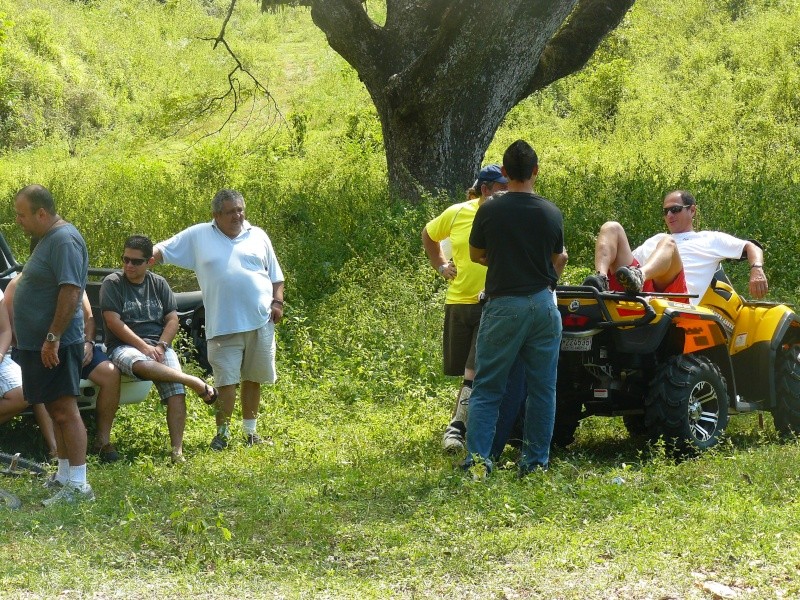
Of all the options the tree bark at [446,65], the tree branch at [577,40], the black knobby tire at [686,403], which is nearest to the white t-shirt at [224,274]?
the black knobby tire at [686,403]

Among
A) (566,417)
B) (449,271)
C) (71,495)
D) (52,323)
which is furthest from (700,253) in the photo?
(71,495)

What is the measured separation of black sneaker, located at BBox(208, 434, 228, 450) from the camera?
7969 millimetres

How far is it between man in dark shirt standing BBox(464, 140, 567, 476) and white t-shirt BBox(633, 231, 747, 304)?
4.24 feet

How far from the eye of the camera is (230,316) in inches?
319

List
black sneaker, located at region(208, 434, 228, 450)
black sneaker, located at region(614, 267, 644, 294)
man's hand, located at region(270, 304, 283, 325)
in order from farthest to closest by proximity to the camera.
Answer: man's hand, located at region(270, 304, 283, 325), black sneaker, located at region(208, 434, 228, 450), black sneaker, located at region(614, 267, 644, 294)

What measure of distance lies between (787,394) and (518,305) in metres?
2.52

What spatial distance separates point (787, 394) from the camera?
7992mm

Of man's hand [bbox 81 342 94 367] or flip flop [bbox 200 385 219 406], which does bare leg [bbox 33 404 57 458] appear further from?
flip flop [bbox 200 385 219 406]

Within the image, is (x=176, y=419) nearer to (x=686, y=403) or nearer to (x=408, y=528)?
(x=408, y=528)

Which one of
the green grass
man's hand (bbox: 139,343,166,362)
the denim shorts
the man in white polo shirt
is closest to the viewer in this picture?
the green grass

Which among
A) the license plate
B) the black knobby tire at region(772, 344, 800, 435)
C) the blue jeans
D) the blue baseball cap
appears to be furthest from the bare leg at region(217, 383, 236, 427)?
the black knobby tire at region(772, 344, 800, 435)

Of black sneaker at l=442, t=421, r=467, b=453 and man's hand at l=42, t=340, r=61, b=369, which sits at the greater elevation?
man's hand at l=42, t=340, r=61, b=369

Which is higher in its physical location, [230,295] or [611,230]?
[611,230]

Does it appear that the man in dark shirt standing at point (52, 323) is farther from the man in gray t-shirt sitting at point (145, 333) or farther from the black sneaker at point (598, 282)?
the black sneaker at point (598, 282)
